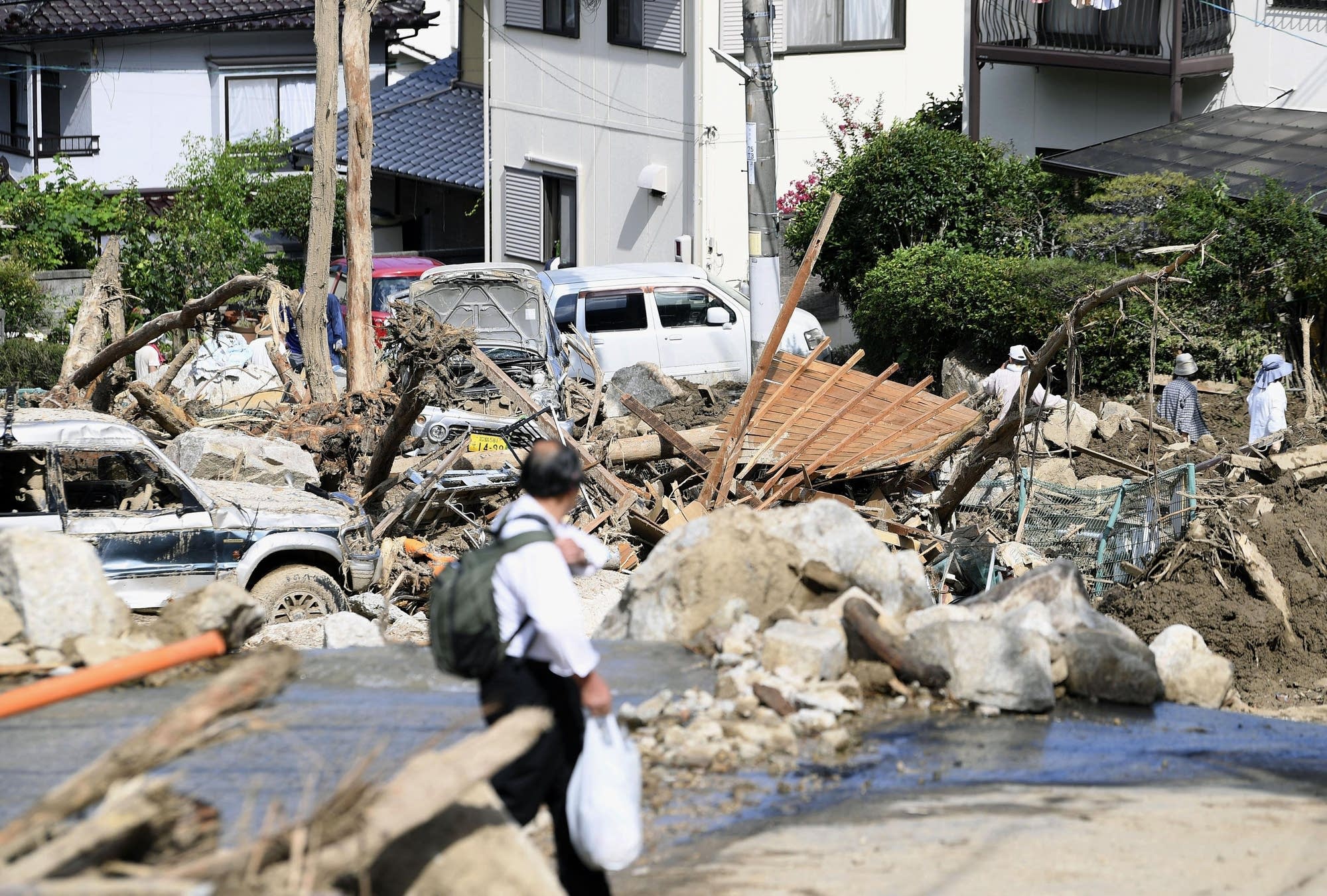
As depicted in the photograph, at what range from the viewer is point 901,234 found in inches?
776

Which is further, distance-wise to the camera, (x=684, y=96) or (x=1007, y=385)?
(x=684, y=96)

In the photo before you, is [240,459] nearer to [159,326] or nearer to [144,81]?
[159,326]

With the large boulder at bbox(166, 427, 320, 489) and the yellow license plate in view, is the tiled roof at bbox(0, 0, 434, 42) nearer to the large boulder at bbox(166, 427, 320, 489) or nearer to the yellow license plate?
the yellow license plate

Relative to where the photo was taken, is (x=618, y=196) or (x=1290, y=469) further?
(x=618, y=196)

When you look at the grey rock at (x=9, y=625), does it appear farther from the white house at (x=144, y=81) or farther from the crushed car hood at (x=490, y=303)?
the white house at (x=144, y=81)

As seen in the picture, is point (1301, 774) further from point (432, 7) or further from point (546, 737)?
point (432, 7)

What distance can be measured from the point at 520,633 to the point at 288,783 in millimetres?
1105

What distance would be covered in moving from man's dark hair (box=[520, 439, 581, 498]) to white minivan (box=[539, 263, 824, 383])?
43.9 ft

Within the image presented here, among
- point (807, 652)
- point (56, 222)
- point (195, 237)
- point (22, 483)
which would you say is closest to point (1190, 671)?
point (807, 652)

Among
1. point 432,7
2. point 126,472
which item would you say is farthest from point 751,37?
point 432,7

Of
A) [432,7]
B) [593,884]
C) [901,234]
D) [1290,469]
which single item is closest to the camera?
[593,884]

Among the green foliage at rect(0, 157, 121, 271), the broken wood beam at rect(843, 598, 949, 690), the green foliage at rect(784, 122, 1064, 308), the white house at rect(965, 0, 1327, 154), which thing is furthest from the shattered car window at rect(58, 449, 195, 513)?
the green foliage at rect(0, 157, 121, 271)

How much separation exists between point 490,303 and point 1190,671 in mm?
11179

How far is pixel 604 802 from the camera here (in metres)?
4.54
